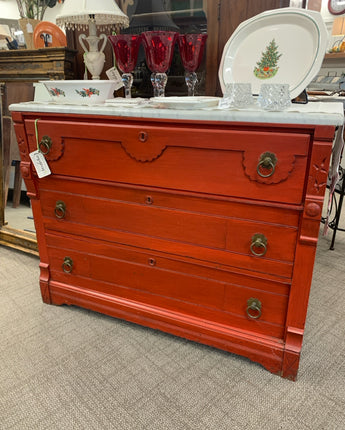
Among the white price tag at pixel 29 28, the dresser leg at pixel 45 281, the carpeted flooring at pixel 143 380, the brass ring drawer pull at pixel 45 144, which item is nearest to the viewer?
the carpeted flooring at pixel 143 380

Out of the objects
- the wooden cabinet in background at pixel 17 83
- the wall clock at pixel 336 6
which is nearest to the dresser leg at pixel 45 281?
the wooden cabinet in background at pixel 17 83

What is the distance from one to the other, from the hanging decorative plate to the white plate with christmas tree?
3.53ft

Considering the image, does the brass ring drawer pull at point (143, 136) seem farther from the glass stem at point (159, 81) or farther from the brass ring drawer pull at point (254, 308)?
the brass ring drawer pull at point (254, 308)

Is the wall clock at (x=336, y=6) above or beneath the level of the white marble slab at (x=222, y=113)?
above

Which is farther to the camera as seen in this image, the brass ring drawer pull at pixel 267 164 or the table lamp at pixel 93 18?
the table lamp at pixel 93 18

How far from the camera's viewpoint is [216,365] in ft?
4.31

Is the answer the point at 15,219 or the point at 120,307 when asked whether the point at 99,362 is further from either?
the point at 15,219

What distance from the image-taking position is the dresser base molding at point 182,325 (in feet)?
4.12

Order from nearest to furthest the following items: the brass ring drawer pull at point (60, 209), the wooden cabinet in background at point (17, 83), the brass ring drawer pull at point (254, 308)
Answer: the brass ring drawer pull at point (254, 308), the brass ring drawer pull at point (60, 209), the wooden cabinet in background at point (17, 83)

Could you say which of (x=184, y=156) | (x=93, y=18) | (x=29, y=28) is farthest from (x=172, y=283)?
(x=29, y=28)

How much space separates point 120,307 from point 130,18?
137 centimetres

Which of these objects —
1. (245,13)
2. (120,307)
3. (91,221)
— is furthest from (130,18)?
(120,307)

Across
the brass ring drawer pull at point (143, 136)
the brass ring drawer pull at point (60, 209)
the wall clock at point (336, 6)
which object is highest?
the wall clock at point (336, 6)

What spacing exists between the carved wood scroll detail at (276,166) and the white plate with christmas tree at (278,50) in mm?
319
